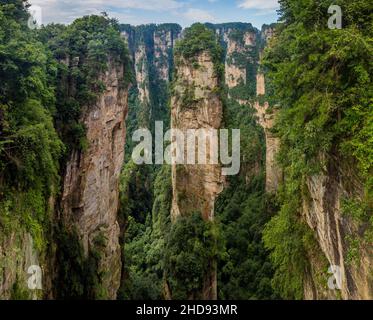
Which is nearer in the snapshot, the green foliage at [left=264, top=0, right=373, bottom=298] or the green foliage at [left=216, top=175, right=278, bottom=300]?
the green foliage at [left=264, top=0, right=373, bottom=298]

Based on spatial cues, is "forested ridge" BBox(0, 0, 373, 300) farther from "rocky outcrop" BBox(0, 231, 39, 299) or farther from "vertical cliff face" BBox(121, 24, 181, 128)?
"vertical cliff face" BBox(121, 24, 181, 128)

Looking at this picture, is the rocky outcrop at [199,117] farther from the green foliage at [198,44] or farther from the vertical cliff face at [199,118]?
the green foliage at [198,44]

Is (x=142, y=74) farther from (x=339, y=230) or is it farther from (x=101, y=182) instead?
(x=339, y=230)

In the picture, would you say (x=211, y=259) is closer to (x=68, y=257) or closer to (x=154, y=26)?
(x=68, y=257)

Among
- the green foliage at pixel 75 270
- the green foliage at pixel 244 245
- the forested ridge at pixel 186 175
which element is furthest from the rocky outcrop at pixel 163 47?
A: the green foliage at pixel 75 270

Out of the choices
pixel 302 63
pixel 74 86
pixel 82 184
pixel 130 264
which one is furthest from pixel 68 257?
pixel 130 264

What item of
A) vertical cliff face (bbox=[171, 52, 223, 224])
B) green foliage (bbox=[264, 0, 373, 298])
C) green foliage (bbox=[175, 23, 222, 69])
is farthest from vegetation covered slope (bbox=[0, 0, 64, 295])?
green foliage (bbox=[175, 23, 222, 69])

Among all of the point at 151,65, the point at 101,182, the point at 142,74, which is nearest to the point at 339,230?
the point at 101,182
